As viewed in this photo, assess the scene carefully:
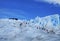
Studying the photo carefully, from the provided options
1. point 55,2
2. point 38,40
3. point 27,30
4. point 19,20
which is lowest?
point 38,40

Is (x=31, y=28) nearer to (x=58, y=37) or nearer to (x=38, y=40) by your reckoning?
(x=38, y=40)

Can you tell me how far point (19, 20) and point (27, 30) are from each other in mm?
202

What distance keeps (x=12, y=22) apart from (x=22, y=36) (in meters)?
0.27

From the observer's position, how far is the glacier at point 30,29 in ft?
7.97

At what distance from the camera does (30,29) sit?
8.11 feet

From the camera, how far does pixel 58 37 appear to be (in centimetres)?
248

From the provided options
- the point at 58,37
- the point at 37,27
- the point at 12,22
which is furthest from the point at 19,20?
the point at 58,37

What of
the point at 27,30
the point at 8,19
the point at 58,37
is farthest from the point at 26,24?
the point at 58,37

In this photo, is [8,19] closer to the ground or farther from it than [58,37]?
farther from it

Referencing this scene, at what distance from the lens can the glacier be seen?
2.43 metres

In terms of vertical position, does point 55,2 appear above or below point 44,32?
above

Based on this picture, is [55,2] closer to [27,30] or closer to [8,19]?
[27,30]

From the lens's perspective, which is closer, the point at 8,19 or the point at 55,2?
the point at 8,19

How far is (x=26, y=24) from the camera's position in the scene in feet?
8.00
